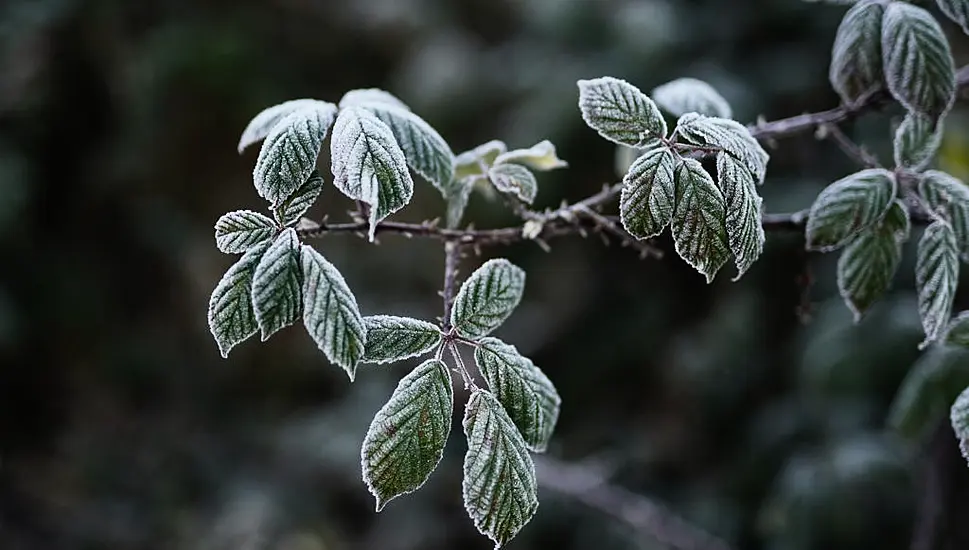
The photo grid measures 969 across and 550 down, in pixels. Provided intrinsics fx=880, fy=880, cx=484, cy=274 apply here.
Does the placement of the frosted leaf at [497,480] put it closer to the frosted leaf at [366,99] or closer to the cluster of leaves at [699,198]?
the cluster of leaves at [699,198]

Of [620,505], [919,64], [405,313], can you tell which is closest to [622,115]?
[919,64]

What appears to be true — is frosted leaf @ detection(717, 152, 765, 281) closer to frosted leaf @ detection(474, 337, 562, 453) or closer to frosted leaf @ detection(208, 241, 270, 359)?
frosted leaf @ detection(474, 337, 562, 453)

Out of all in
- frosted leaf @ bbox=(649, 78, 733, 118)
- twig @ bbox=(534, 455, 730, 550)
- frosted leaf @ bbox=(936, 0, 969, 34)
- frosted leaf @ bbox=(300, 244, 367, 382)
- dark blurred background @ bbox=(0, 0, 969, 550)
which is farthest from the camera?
dark blurred background @ bbox=(0, 0, 969, 550)

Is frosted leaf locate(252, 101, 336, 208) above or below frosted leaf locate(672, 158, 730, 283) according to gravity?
above

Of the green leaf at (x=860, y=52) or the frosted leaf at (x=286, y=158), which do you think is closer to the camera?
the frosted leaf at (x=286, y=158)

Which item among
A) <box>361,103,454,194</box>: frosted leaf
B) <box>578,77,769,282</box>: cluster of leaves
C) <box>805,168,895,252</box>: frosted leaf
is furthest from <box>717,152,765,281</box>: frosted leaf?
<box>361,103,454,194</box>: frosted leaf

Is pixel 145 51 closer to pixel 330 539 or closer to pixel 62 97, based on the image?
pixel 62 97

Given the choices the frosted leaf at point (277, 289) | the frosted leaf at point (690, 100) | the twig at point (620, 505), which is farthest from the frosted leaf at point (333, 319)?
the twig at point (620, 505)

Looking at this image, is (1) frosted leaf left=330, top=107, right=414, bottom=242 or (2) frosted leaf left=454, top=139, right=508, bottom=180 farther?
(2) frosted leaf left=454, top=139, right=508, bottom=180
